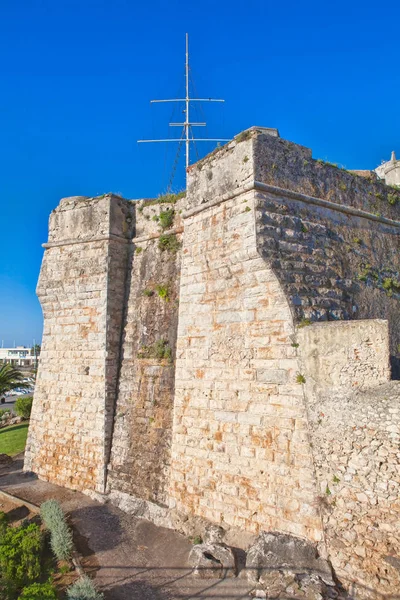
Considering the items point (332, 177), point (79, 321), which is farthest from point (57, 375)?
point (332, 177)

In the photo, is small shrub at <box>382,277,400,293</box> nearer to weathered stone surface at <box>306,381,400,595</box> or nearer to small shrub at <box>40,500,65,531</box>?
weathered stone surface at <box>306,381,400,595</box>

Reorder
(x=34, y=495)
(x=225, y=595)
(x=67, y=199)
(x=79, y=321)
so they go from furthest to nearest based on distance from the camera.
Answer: (x=67, y=199) → (x=79, y=321) → (x=34, y=495) → (x=225, y=595)

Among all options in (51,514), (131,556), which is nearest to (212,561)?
(131,556)

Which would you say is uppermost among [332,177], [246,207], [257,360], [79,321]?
[332,177]

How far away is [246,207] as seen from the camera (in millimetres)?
7230

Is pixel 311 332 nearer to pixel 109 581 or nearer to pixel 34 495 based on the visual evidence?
pixel 109 581

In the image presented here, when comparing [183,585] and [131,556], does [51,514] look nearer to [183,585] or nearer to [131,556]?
[131,556]

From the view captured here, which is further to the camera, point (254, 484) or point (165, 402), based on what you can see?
point (165, 402)

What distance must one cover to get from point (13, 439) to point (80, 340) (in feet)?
24.1

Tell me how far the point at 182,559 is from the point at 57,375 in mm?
5225

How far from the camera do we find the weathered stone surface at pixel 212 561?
241 inches

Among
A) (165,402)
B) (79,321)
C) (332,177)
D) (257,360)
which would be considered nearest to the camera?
(257,360)

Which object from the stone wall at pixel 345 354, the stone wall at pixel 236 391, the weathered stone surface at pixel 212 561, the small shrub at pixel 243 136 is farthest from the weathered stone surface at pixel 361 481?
the small shrub at pixel 243 136

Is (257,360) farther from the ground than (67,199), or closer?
closer
